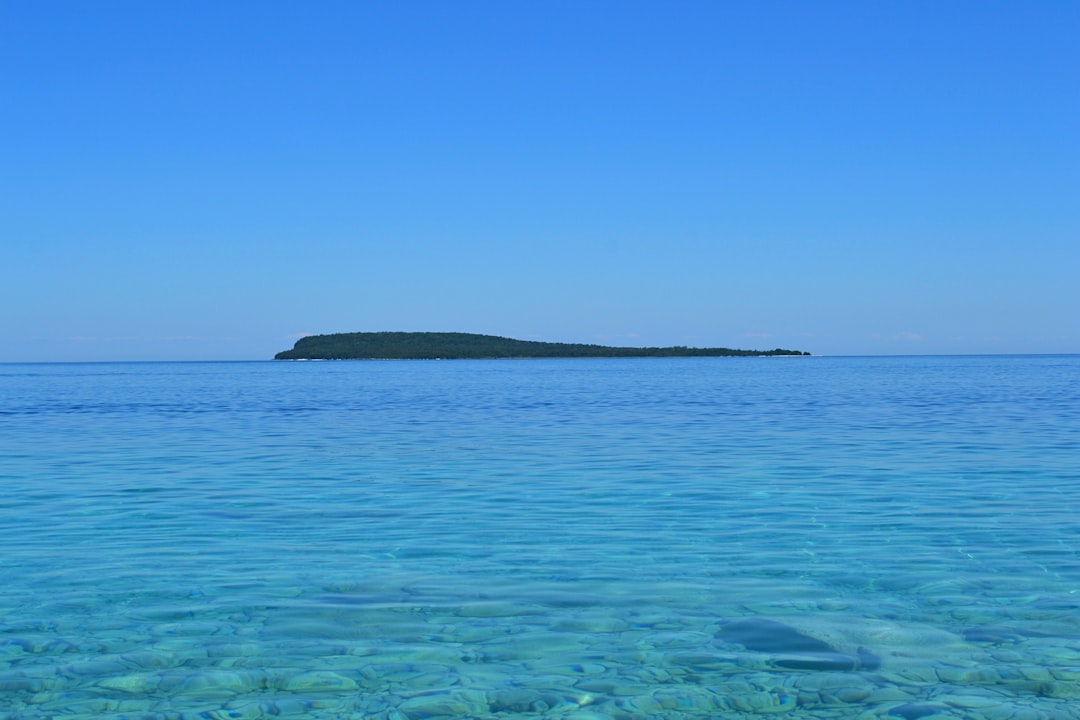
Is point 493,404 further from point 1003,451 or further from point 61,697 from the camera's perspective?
point 61,697

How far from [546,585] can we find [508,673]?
9.41 feet

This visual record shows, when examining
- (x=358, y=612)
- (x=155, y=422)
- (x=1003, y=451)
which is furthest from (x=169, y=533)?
(x=155, y=422)

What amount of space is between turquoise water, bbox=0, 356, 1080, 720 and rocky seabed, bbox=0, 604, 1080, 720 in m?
0.03

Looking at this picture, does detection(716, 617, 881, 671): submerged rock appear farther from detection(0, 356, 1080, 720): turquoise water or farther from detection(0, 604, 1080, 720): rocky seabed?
detection(0, 604, 1080, 720): rocky seabed

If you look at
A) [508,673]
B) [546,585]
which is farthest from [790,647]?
[546,585]

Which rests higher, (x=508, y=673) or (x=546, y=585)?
(x=546, y=585)

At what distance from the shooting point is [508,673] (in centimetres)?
835

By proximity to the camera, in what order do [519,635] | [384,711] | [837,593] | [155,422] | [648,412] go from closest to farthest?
[384,711] → [519,635] → [837,593] → [155,422] → [648,412]

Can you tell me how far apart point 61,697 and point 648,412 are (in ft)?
119

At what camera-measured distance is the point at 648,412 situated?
42.9 meters

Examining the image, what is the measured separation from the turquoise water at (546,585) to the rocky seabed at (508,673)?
0.03 meters

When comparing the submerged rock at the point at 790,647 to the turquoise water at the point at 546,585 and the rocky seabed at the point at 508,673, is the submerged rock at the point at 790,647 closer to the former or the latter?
the turquoise water at the point at 546,585

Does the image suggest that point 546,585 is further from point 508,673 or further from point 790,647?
point 790,647

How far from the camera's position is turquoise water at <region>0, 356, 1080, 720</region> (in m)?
7.91
